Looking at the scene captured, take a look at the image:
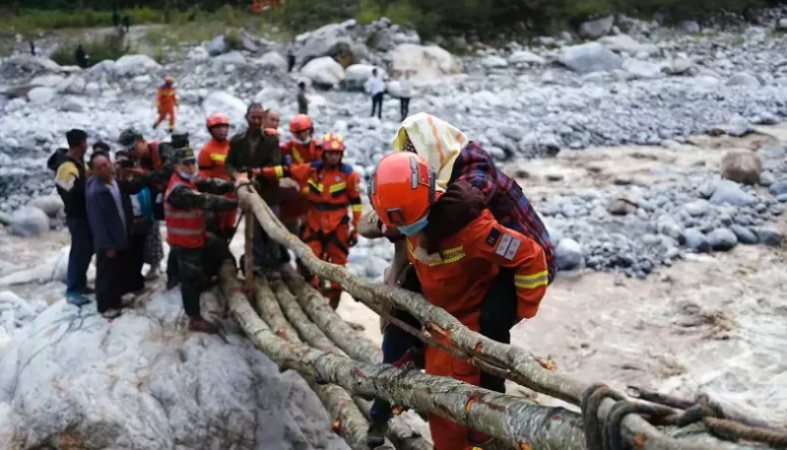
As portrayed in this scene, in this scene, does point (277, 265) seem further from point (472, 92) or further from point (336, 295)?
point (472, 92)

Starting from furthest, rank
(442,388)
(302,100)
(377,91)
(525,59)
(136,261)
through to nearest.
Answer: (525,59), (377,91), (302,100), (136,261), (442,388)

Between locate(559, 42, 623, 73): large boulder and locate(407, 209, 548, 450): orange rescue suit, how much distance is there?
17283mm

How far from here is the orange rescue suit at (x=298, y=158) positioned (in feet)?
18.8

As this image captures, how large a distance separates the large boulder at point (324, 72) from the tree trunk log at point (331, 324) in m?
12.0

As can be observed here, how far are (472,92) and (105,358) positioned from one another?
1337 centimetres

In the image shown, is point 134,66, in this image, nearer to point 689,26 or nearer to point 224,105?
point 224,105

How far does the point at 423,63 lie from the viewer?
730 inches

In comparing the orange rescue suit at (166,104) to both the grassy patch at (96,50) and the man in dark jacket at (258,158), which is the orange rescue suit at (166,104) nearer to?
the grassy patch at (96,50)

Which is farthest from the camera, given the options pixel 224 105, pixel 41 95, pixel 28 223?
pixel 41 95

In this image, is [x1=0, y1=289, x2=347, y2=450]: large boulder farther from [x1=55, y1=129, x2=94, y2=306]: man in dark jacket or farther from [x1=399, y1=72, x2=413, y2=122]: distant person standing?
[x1=399, y1=72, x2=413, y2=122]: distant person standing

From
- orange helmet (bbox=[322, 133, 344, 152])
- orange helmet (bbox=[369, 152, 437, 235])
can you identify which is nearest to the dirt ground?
orange helmet (bbox=[322, 133, 344, 152])

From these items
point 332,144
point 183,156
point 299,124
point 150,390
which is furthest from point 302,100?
point 150,390

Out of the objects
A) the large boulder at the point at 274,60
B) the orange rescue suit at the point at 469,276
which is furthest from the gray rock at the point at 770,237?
the large boulder at the point at 274,60

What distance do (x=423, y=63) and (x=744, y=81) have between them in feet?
25.0
